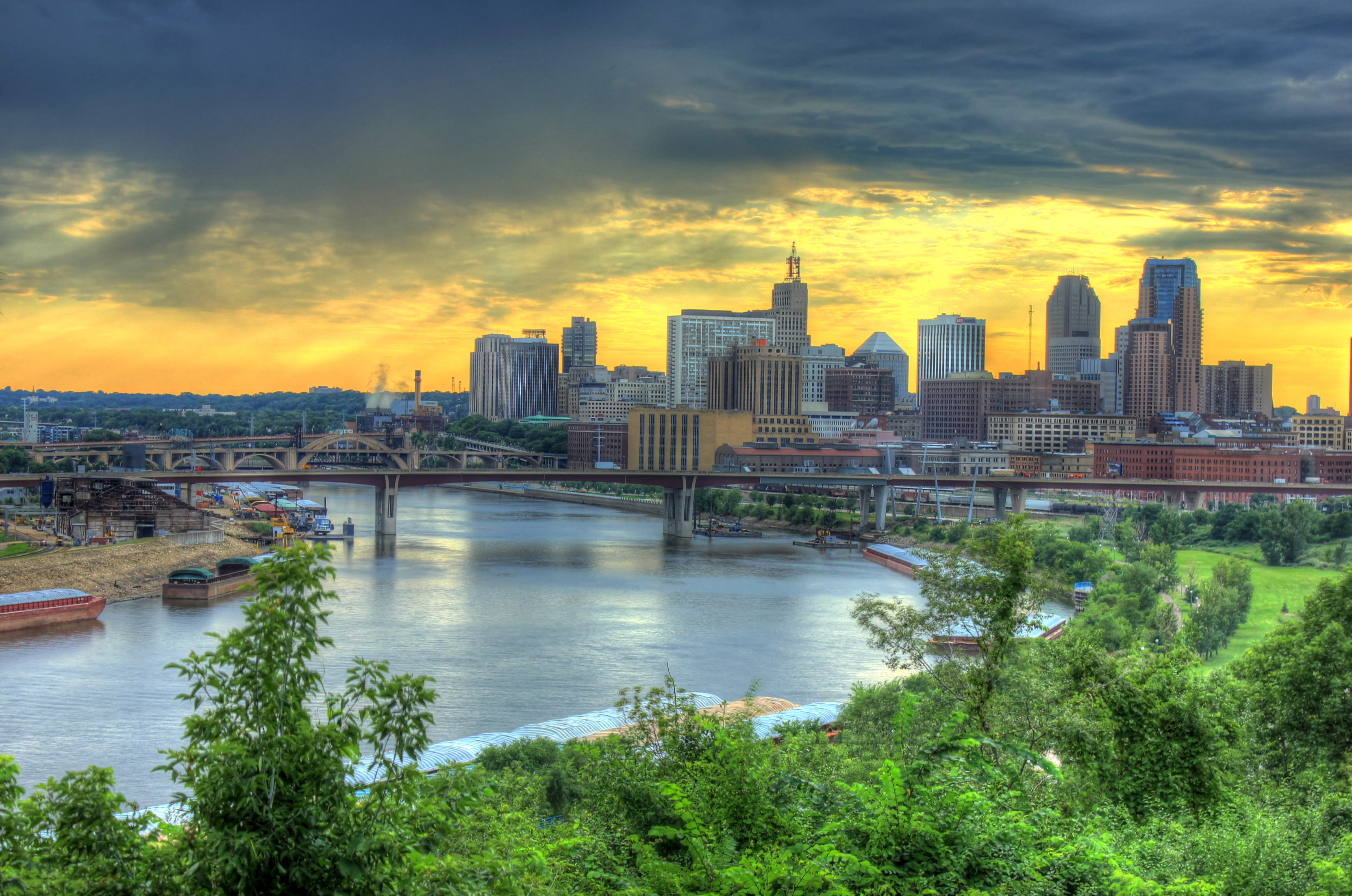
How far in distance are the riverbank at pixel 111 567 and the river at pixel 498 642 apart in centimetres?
199

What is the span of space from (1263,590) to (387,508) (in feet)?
113

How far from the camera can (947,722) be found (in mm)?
7492

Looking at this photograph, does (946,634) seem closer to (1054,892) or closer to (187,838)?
(1054,892)

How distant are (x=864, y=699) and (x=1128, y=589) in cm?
1726

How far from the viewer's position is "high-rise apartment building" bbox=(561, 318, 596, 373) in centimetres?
18225

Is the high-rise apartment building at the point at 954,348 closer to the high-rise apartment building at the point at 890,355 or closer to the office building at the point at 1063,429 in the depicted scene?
the high-rise apartment building at the point at 890,355

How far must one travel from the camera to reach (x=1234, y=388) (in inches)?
5482

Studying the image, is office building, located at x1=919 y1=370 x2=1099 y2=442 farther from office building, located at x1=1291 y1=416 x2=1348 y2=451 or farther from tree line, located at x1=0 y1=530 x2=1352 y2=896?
tree line, located at x1=0 y1=530 x2=1352 y2=896

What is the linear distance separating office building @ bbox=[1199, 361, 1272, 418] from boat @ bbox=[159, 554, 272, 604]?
130080 mm

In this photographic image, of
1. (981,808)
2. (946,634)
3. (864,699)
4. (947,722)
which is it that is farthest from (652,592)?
(981,808)

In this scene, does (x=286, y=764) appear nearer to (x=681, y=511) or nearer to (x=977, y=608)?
(x=977, y=608)

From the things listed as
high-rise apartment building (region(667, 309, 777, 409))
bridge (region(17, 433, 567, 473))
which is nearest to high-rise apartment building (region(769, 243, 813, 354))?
high-rise apartment building (region(667, 309, 777, 409))

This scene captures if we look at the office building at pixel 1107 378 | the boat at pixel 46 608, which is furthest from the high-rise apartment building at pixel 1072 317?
the boat at pixel 46 608

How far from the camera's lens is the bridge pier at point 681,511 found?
54.6m
